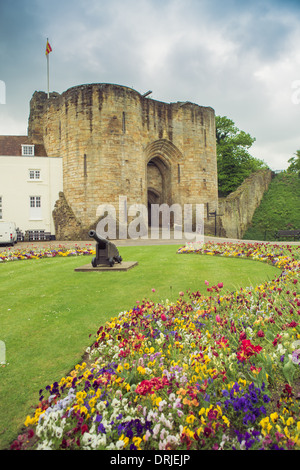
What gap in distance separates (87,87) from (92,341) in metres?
24.4

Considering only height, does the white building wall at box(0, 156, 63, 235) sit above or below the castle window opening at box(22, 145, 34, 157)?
below

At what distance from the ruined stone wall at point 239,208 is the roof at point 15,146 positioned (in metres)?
17.9

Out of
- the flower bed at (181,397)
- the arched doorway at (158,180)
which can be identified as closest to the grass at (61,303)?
the flower bed at (181,397)

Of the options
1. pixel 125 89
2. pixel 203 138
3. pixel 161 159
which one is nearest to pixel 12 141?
pixel 125 89

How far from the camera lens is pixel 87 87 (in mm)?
24000

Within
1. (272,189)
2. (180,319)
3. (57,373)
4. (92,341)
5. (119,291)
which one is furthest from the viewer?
(272,189)

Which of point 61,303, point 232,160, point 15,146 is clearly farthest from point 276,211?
point 61,303

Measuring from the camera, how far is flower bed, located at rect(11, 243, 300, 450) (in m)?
2.03

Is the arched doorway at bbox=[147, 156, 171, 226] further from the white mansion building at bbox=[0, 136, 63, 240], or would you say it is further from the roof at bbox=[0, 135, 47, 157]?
the roof at bbox=[0, 135, 47, 157]

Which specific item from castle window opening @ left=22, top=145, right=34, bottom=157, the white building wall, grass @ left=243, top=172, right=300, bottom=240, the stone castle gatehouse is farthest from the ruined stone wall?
castle window opening @ left=22, top=145, right=34, bottom=157

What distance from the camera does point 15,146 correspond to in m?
28.7

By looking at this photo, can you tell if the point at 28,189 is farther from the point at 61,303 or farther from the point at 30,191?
the point at 61,303

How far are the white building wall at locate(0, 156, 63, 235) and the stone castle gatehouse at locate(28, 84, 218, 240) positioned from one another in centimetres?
91
